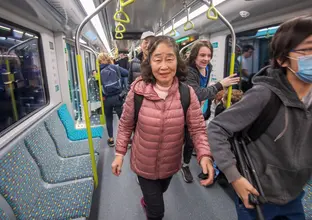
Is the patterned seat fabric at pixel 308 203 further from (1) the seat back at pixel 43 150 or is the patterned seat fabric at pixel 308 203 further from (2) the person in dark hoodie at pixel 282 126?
(1) the seat back at pixel 43 150

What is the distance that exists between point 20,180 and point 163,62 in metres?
1.50

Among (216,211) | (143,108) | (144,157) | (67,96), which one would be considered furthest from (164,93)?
(67,96)

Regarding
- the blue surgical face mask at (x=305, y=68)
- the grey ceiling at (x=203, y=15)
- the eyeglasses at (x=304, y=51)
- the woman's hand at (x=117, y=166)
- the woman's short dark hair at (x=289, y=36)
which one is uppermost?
the grey ceiling at (x=203, y=15)

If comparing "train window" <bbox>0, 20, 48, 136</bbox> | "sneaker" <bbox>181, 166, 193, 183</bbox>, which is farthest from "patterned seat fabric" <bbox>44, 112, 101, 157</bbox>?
"sneaker" <bbox>181, 166, 193, 183</bbox>

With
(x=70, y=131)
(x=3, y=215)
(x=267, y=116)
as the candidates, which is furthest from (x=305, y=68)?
(x=70, y=131)

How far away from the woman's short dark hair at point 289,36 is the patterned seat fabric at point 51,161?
2.09 m

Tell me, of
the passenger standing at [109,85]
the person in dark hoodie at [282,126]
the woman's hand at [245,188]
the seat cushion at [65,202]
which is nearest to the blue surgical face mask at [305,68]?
the person in dark hoodie at [282,126]

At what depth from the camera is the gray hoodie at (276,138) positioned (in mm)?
927

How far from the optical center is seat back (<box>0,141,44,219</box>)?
1445 mm

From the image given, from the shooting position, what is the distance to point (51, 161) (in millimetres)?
2357

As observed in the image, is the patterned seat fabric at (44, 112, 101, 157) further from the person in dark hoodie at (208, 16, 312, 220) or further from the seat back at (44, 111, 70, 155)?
the person in dark hoodie at (208, 16, 312, 220)

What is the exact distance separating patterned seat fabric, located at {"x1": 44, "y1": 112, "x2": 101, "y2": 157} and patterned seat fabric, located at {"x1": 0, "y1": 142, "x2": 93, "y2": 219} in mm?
750

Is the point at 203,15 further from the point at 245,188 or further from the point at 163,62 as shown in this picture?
the point at 245,188

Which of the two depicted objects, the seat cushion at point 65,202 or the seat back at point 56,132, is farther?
the seat back at point 56,132
